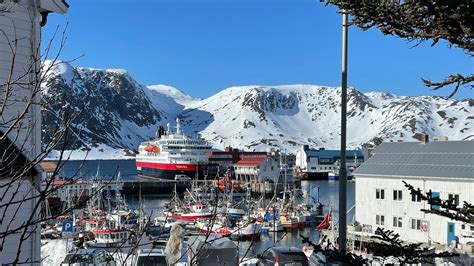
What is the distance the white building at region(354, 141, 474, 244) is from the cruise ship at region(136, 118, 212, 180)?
54.8 metres

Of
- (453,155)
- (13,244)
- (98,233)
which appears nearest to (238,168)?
(98,233)

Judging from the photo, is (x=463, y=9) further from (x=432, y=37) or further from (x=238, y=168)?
(x=238, y=168)

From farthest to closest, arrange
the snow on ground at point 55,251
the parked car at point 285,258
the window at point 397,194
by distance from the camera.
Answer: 1. the window at point 397,194
2. the snow on ground at point 55,251
3. the parked car at point 285,258

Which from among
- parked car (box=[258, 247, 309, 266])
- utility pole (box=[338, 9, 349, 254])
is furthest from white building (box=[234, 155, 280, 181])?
utility pole (box=[338, 9, 349, 254])

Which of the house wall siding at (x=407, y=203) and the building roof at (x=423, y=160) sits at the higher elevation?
the building roof at (x=423, y=160)

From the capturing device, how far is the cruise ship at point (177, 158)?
276ft

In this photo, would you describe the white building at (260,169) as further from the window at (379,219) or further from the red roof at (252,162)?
the window at (379,219)

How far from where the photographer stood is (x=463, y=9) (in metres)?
4.06

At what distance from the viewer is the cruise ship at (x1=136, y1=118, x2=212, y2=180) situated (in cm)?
8400

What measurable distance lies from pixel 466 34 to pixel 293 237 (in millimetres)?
33957

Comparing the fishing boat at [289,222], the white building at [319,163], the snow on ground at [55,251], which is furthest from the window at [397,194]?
the white building at [319,163]

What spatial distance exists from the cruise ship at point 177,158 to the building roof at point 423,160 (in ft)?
179

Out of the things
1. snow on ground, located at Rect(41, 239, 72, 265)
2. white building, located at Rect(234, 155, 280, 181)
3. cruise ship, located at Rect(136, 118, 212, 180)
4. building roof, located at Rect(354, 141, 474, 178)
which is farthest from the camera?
cruise ship, located at Rect(136, 118, 212, 180)

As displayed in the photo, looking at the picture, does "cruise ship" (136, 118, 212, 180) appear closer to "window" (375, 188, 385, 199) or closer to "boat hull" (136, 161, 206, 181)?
"boat hull" (136, 161, 206, 181)
